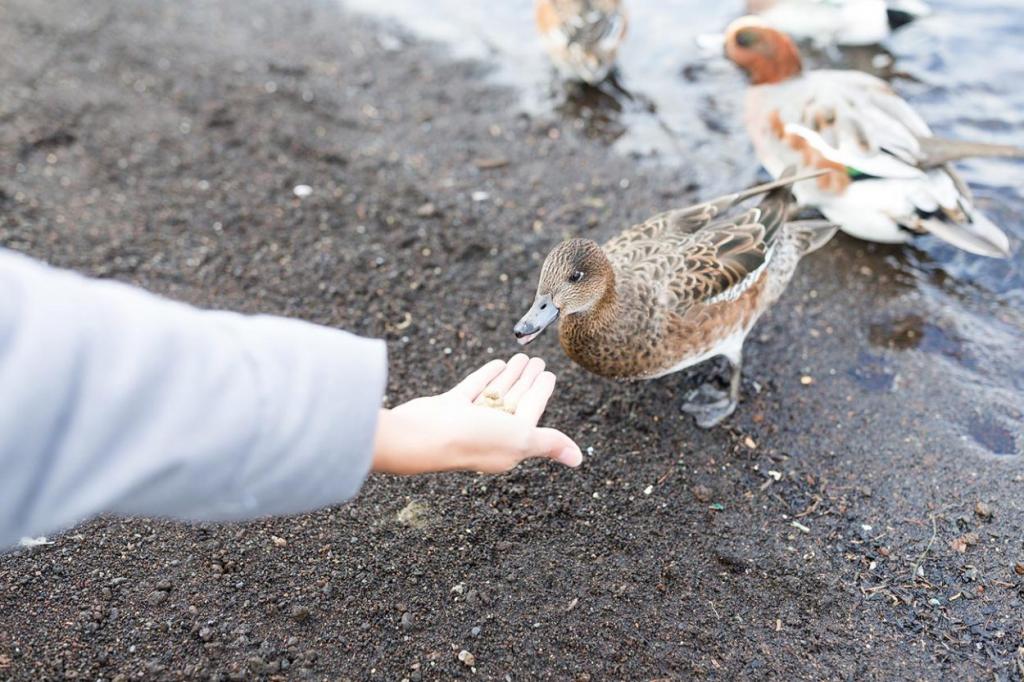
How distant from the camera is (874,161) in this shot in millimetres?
4699

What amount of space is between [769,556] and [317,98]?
433 centimetres

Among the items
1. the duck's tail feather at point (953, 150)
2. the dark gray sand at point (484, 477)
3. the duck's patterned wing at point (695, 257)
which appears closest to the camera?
the dark gray sand at point (484, 477)

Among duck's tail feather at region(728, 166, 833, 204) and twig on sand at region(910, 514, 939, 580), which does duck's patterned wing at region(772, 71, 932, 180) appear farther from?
twig on sand at region(910, 514, 939, 580)

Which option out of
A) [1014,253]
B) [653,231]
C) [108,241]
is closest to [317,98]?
[108,241]

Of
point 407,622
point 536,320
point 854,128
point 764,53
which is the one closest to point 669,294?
point 536,320

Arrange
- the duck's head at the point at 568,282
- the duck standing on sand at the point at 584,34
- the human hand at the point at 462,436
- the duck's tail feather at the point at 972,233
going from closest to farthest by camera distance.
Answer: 1. the human hand at the point at 462,436
2. the duck's head at the point at 568,282
3. the duck's tail feather at the point at 972,233
4. the duck standing on sand at the point at 584,34

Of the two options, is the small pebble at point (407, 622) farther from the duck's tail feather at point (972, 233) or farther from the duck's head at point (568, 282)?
the duck's tail feather at point (972, 233)

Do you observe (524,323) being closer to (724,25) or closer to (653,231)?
(653,231)

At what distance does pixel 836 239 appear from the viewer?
16.1 ft

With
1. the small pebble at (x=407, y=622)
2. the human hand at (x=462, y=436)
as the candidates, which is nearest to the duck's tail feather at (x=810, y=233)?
the human hand at (x=462, y=436)

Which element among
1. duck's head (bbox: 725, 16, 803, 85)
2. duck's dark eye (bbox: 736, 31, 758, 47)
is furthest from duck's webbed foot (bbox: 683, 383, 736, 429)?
duck's dark eye (bbox: 736, 31, 758, 47)

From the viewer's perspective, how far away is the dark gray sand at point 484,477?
2.79m

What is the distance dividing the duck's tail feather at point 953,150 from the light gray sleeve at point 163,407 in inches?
157

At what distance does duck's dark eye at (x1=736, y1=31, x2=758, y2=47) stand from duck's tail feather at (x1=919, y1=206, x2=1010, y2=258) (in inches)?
75.1
